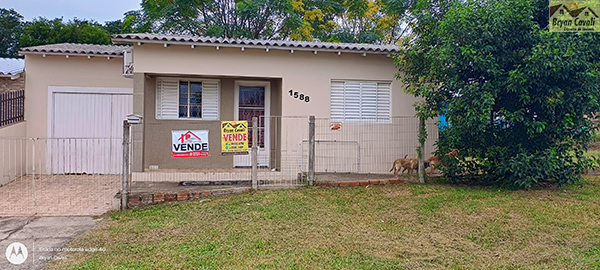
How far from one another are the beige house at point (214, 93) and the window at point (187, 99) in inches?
0.9

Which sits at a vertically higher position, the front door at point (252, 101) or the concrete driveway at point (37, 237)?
the front door at point (252, 101)

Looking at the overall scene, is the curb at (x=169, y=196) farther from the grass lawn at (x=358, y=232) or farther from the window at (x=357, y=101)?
the window at (x=357, y=101)

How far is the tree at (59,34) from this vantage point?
20828 millimetres

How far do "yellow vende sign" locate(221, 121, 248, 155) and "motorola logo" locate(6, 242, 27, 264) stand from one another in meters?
3.25

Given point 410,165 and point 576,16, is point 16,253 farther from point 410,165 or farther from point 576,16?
point 576,16

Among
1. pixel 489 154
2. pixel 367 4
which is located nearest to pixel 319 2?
pixel 367 4

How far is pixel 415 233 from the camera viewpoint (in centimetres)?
497

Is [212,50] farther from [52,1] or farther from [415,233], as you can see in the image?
[52,1]

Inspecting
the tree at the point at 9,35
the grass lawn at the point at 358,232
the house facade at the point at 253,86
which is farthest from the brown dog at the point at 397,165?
the tree at the point at 9,35

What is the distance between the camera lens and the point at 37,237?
506 centimetres

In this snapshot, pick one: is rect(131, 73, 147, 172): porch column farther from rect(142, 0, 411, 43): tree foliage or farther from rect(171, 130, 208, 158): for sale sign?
rect(142, 0, 411, 43): tree foliage

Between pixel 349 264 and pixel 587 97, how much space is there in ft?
16.9

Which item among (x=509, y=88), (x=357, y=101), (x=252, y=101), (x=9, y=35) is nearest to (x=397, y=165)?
(x=357, y=101)

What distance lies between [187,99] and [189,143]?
250 cm
